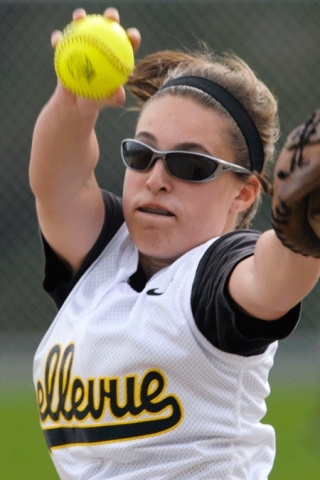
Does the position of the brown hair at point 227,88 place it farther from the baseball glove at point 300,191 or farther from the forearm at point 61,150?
the baseball glove at point 300,191

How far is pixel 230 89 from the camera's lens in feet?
7.18

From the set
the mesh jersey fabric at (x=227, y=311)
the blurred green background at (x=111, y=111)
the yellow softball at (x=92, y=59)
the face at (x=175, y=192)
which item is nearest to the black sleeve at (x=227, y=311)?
the mesh jersey fabric at (x=227, y=311)

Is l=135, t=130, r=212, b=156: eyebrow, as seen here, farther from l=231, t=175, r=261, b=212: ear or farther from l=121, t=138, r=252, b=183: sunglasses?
l=231, t=175, r=261, b=212: ear

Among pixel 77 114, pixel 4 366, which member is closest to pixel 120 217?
pixel 77 114

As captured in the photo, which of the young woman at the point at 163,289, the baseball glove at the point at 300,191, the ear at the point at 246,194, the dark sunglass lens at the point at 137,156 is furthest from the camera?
the ear at the point at 246,194

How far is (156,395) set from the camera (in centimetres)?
192

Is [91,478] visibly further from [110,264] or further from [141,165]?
[141,165]

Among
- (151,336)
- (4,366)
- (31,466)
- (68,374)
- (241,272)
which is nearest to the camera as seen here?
(241,272)

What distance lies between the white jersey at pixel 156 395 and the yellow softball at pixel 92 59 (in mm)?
389

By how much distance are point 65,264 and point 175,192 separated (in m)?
0.37

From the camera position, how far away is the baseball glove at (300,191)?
4.52 feet

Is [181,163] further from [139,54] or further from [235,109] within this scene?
[139,54]

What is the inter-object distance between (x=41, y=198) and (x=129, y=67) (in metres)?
0.39

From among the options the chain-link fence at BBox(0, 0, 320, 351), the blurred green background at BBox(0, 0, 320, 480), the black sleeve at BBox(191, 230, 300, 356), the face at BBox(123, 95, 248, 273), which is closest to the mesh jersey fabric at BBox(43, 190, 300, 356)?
the black sleeve at BBox(191, 230, 300, 356)
